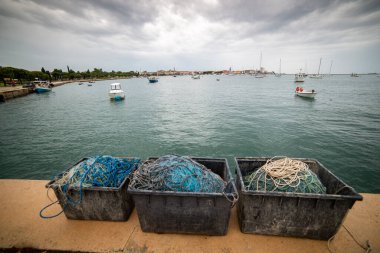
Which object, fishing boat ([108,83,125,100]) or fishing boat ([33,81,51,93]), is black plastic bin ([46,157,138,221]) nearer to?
fishing boat ([108,83,125,100])

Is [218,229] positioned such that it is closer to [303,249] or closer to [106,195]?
[303,249]

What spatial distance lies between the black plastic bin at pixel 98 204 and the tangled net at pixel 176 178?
1.21 ft

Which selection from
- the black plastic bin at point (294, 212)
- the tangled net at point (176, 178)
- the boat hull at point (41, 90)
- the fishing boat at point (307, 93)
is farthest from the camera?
the boat hull at point (41, 90)

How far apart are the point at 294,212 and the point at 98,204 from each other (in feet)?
10.6

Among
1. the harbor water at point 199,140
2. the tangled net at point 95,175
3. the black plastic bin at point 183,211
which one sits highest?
the tangled net at point 95,175

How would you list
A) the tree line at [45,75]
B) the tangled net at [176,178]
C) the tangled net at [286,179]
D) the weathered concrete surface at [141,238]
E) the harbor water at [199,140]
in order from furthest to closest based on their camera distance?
the tree line at [45,75] < the harbor water at [199,140] < the tangled net at [286,179] < the tangled net at [176,178] < the weathered concrete surface at [141,238]

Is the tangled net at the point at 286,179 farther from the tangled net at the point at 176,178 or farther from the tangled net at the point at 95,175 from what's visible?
the tangled net at the point at 95,175

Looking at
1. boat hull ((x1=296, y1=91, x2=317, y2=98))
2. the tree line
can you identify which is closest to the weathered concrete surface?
boat hull ((x1=296, y1=91, x2=317, y2=98))

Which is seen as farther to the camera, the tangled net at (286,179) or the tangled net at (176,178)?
the tangled net at (286,179)

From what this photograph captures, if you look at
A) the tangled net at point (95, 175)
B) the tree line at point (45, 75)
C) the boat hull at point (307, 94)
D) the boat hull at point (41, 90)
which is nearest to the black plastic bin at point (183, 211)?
the tangled net at point (95, 175)

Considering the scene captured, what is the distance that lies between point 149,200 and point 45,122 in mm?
21785

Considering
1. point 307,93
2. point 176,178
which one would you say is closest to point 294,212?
point 176,178

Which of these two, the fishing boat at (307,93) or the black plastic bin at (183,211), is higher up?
the black plastic bin at (183,211)

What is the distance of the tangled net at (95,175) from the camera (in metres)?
3.10
